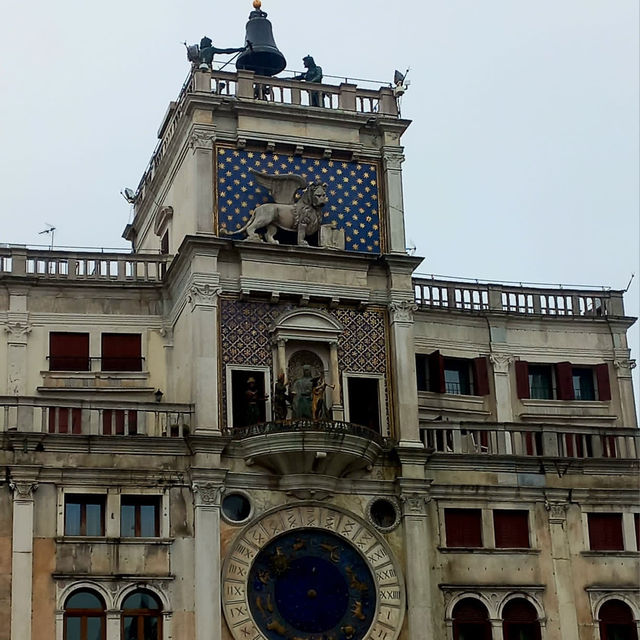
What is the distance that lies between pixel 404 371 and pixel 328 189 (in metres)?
5.70

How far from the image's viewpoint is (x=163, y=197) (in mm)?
45469

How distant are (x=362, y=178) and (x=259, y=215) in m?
3.57

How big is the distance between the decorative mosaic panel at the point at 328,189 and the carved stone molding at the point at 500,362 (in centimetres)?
521

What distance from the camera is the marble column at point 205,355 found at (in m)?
39.2

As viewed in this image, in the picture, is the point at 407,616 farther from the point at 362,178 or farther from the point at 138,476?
the point at 362,178

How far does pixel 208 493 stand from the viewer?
38562mm

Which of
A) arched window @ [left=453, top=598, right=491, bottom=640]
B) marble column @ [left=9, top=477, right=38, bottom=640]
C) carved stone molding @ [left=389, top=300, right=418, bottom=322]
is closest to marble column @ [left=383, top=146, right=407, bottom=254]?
carved stone molding @ [left=389, top=300, right=418, bottom=322]

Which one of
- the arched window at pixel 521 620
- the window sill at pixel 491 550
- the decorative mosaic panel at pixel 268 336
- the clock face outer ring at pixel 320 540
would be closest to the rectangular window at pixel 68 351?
the decorative mosaic panel at pixel 268 336

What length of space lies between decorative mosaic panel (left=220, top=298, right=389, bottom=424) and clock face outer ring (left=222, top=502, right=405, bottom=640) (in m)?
3.29

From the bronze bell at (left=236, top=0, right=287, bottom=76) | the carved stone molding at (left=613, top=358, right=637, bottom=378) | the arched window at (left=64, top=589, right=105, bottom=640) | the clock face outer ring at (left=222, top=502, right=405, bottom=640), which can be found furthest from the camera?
the bronze bell at (left=236, top=0, right=287, bottom=76)

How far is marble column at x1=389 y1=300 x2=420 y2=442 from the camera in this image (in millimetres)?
40938

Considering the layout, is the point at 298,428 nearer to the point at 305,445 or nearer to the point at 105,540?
the point at 305,445

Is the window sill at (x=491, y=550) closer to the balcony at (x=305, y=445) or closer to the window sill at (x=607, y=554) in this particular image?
the window sill at (x=607, y=554)

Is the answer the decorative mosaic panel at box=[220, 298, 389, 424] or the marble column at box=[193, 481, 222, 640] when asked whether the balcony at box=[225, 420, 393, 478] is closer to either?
the decorative mosaic panel at box=[220, 298, 389, 424]
